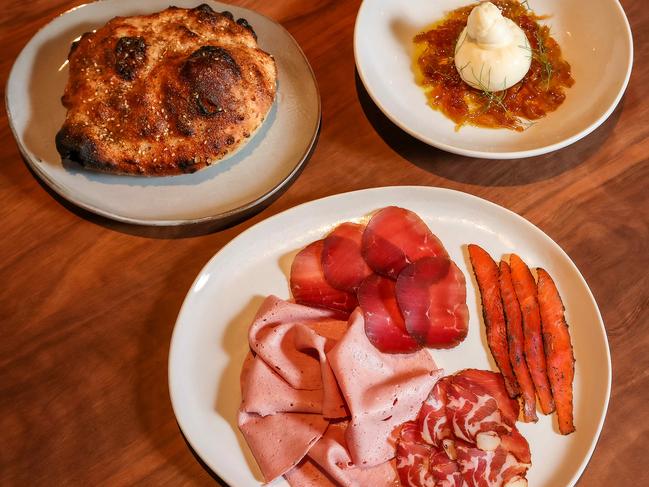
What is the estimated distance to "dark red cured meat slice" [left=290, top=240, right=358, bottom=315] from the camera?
1.58 meters

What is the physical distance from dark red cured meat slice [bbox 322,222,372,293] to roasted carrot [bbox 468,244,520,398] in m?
0.29

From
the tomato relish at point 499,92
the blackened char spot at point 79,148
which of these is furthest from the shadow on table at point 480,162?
the blackened char spot at point 79,148

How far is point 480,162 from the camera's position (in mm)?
1841

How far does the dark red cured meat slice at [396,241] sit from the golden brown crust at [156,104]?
428 millimetres

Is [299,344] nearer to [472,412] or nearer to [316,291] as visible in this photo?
[316,291]

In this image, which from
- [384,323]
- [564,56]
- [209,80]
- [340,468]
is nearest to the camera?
[340,468]

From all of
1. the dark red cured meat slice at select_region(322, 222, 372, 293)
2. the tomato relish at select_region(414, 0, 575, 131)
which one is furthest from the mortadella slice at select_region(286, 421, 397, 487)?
the tomato relish at select_region(414, 0, 575, 131)

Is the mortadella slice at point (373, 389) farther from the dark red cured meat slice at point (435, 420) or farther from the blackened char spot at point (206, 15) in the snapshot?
the blackened char spot at point (206, 15)

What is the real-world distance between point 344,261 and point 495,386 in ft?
1.56

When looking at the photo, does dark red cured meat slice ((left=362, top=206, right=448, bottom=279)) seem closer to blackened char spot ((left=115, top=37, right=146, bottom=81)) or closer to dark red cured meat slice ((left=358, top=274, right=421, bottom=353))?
dark red cured meat slice ((left=358, top=274, right=421, bottom=353))

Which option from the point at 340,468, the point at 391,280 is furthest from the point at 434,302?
the point at 340,468

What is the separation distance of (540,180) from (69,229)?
1340 mm

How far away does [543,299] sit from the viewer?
1.60m

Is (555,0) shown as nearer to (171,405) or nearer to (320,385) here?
(320,385)
